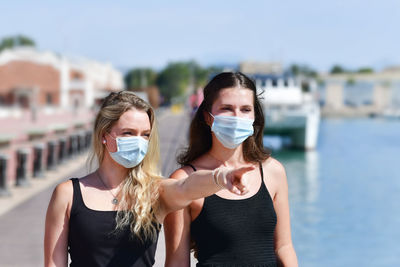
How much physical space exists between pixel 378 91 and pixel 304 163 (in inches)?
4812

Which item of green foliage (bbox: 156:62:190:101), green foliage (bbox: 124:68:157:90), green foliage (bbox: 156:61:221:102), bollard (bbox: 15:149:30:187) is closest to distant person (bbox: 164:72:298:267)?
bollard (bbox: 15:149:30:187)

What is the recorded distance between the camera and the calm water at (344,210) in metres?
13.6

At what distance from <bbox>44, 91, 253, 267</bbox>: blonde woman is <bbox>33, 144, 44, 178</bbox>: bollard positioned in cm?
1337

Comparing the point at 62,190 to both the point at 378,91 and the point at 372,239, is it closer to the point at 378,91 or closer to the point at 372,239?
the point at 372,239

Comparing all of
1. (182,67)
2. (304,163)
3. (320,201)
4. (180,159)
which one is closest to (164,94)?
(182,67)

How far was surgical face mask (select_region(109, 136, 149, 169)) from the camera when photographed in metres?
2.87

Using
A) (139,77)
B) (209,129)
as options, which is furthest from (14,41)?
(209,129)

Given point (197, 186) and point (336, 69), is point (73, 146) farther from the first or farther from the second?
point (336, 69)

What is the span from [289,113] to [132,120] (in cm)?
3705

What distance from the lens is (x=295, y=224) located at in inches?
638

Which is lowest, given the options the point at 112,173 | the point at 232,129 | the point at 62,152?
the point at 62,152

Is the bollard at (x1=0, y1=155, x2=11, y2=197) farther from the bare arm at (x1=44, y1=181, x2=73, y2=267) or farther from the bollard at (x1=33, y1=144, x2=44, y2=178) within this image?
the bare arm at (x1=44, y1=181, x2=73, y2=267)

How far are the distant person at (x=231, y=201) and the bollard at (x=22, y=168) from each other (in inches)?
440

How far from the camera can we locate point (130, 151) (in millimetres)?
2869
